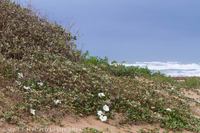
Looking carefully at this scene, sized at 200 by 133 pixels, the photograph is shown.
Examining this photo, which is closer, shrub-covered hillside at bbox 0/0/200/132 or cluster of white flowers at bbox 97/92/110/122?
shrub-covered hillside at bbox 0/0/200/132

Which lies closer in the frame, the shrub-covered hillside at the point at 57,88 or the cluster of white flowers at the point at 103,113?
the shrub-covered hillside at the point at 57,88

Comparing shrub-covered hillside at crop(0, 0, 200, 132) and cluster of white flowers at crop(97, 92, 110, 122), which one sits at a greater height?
shrub-covered hillside at crop(0, 0, 200, 132)

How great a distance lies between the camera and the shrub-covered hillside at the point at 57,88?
8266mm

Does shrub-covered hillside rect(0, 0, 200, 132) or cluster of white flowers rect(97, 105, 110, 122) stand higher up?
shrub-covered hillside rect(0, 0, 200, 132)

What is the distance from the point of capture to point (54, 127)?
305 inches

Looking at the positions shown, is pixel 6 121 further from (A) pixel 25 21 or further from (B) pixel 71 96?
(A) pixel 25 21

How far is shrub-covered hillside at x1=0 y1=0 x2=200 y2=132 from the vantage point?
8266mm

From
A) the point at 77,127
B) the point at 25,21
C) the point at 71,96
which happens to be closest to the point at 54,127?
the point at 77,127

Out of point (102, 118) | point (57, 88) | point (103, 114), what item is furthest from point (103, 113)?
point (57, 88)

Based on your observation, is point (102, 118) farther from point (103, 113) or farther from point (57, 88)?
point (57, 88)

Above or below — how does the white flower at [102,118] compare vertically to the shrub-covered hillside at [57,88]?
below

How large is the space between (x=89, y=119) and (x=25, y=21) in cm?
359

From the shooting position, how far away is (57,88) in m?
8.98

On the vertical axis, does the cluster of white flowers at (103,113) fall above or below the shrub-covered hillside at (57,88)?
below
